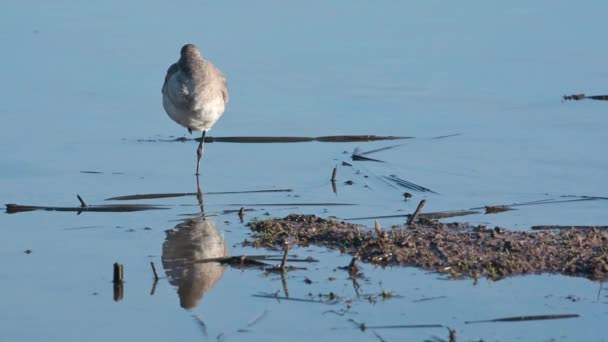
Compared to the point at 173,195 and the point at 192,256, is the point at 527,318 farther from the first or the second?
the point at 173,195

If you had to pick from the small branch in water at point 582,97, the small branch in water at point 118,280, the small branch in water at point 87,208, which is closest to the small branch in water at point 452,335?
the small branch in water at point 118,280

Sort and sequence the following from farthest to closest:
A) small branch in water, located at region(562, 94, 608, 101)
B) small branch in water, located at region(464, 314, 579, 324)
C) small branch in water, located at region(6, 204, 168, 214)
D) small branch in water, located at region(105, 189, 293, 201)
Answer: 1. small branch in water, located at region(562, 94, 608, 101)
2. small branch in water, located at region(105, 189, 293, 201)
3. small branch in water, located at region(6, 204, 168, 214)
4. small branch in water, located at region(464, 314, 579, 324)

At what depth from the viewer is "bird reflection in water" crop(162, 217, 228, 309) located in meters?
6.86

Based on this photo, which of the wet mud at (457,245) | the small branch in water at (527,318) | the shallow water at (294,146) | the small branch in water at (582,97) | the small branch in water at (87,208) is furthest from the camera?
the small branch in water at (582,97)

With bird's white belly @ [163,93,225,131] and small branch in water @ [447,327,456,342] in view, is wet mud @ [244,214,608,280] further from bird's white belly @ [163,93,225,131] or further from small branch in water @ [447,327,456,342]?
bird's white belly @ [163,93,225,131]

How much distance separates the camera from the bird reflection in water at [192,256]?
686 centimetres

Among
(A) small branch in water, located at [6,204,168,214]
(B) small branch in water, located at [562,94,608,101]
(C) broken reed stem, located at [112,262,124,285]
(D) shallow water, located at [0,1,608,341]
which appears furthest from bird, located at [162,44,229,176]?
(B) small branch in water, located at [562,94,608,101]

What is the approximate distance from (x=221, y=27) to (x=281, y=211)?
6.78 m

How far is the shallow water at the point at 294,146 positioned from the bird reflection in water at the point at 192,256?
0.21ft

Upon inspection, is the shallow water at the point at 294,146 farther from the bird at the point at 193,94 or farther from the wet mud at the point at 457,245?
the bird at the point at 193,94

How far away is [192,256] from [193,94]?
3070 millimetres

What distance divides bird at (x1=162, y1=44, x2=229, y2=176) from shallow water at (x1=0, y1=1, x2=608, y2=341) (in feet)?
1.39

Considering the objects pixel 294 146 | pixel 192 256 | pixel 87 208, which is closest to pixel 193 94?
pixel 294 146

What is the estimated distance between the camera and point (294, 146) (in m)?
11.0
